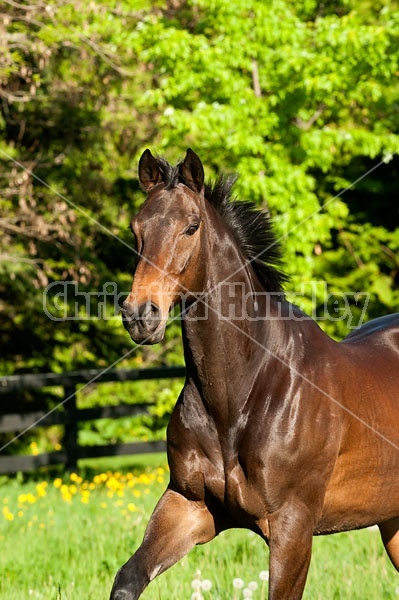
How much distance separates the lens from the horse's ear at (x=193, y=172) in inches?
148

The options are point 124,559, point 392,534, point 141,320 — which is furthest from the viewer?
point 124,559

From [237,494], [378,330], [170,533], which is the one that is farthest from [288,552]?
[378,330]

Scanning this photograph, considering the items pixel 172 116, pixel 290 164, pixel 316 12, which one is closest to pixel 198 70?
pixel 172 116

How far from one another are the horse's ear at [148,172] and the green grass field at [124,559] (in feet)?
6.41

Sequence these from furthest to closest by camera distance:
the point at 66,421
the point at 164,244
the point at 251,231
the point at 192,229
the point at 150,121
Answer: the point at 150,121, the point at 66,421, the point at 251,231, the point at 192,229, the point at 164,244

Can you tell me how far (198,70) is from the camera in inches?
407

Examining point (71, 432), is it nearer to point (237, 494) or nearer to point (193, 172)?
point (237, 494)

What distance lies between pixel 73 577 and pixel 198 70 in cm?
676

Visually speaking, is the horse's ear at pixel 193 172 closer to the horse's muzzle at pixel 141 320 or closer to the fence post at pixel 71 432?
the horse's muzzle at pixel 141 320

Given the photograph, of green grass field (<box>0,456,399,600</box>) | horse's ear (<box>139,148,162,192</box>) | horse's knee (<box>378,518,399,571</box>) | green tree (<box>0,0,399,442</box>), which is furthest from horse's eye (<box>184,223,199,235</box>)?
green tree (<box>0,0,399,442</box>)

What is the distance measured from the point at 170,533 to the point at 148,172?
1.58 metres

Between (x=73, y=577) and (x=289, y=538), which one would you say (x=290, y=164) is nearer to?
(x=73, y=577)

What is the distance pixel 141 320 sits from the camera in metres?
3.32

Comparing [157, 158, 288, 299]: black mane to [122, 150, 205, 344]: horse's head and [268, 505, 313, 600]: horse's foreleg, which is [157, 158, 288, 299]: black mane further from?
[268, 505, 313, 600]: horse's foreleg
